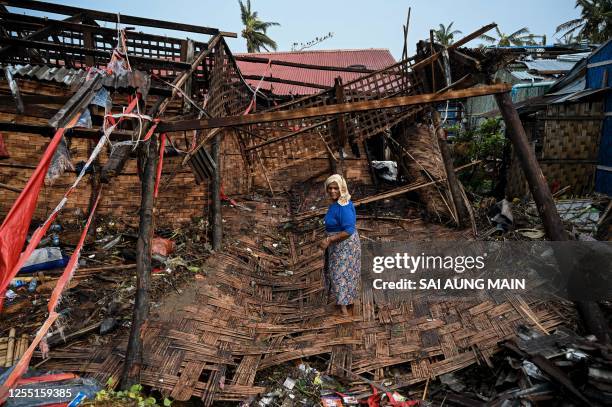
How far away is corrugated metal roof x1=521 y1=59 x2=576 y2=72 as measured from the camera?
1451 cm

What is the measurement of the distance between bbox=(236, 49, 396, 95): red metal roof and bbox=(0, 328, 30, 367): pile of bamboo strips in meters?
14.1

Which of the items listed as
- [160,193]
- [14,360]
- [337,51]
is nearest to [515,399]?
[14,360]

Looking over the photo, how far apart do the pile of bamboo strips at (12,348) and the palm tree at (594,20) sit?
110 feet

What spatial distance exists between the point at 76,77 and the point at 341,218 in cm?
303

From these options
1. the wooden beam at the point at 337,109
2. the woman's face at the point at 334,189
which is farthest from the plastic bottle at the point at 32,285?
the woman's face at the point at 334,189

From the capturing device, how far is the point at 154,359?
3.46m

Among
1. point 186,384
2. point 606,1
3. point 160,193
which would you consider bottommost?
point 186,384

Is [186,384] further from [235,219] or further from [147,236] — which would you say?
[235,219]

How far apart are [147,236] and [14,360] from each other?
1818 millimetres

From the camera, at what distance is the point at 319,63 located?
19781mm

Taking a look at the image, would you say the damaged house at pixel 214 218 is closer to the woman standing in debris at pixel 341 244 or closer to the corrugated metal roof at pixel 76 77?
the corrugated metal roof at pixel 76 77

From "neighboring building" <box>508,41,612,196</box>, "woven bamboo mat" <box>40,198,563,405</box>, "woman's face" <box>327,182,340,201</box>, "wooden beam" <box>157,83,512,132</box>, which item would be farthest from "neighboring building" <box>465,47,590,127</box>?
"woman's face" <box>327,182,340,201</box>

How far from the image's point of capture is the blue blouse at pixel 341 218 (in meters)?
3.96

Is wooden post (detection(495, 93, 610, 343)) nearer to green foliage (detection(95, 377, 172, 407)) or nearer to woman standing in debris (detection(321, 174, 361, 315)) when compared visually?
woman standing in debris (detection(321, 174, 361, 315))
